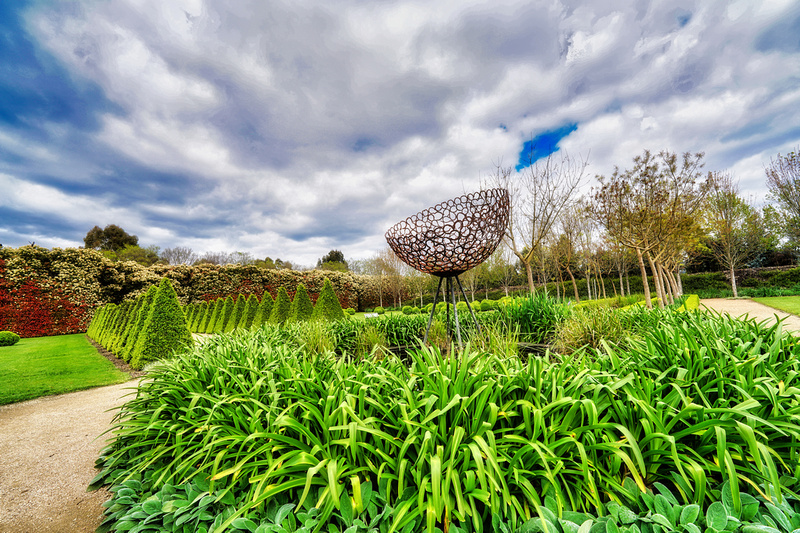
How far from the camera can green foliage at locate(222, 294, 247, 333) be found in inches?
498

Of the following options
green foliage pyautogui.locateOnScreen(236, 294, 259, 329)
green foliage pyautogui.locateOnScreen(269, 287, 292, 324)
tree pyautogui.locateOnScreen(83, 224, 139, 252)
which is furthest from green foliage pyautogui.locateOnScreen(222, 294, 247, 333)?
tree pyautogui.locateOnScreen(83, 224, 139, 252)

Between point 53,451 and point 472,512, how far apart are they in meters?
4.53

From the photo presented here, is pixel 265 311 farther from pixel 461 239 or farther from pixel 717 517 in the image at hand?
pixel 717 517

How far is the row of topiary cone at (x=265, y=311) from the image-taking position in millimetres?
10469

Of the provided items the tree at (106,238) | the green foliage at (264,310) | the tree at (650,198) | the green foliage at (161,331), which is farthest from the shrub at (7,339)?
the tree at (106,238)

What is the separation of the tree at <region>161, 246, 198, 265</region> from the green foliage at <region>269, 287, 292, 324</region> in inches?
1479

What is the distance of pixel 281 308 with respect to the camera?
11.6m

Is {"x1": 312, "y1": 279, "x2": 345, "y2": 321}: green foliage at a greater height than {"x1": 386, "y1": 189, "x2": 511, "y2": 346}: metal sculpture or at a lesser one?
lesser

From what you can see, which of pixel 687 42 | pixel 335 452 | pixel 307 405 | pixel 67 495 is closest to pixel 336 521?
pixel 335 452

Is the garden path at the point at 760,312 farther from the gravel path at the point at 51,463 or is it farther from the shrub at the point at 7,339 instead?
the shrub at the point at 7,339

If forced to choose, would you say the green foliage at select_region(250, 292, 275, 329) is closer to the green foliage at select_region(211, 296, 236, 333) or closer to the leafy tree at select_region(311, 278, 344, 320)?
the green foliage at select_region(211, 296, 236, 333)

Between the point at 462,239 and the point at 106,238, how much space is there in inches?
1684

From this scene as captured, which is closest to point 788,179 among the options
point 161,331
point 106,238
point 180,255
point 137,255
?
point 161,331

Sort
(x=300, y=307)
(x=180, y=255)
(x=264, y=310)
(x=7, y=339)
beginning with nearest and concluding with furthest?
(x=7, y=339) < (x=300, y=307) < (x=264, y=310) < (x=180, y=255)
